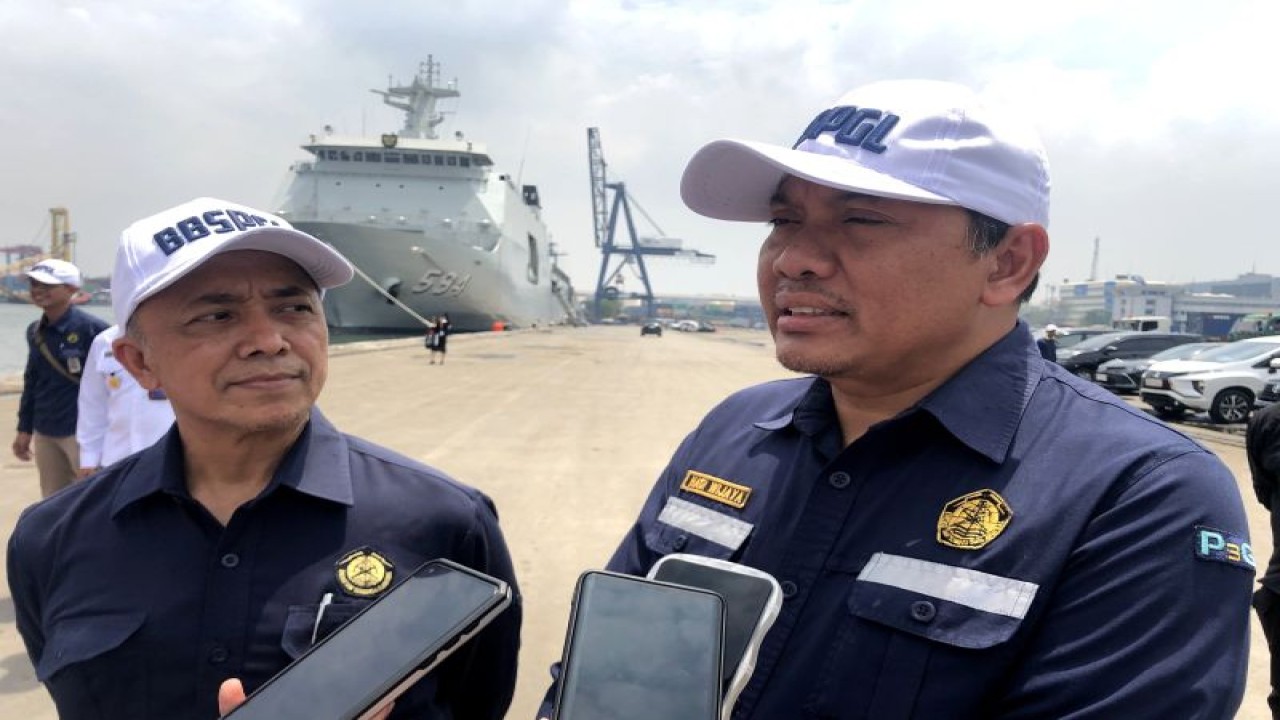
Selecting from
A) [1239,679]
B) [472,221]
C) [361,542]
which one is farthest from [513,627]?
[472,221]

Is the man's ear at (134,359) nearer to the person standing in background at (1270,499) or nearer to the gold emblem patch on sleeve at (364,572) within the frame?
the gold emblem patch on sleeve at (364,572)

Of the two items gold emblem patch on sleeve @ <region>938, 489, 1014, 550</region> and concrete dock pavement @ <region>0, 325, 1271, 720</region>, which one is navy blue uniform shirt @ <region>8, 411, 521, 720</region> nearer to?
gold emblem patch on sleeve @ <region>938, 489, 1014, 550</region>

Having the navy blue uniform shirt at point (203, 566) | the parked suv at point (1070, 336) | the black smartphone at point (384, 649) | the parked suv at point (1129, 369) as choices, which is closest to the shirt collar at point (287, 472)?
the navy blue uniform shirt at point (203, 566)

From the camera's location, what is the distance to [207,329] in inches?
66.8

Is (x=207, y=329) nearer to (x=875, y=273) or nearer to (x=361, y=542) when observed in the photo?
(x=361, y=542)

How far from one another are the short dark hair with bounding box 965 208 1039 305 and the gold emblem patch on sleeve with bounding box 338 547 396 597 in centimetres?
128

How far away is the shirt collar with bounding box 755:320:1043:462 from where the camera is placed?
1.31 metres

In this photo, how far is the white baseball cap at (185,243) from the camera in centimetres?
162

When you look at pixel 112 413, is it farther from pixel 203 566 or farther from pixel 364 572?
pixel 364 572

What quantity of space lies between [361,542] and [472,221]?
3327 cm

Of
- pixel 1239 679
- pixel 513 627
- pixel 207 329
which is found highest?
pixel 207 329

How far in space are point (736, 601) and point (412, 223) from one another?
33.4 meters

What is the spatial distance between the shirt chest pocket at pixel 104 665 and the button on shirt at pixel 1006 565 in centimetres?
113

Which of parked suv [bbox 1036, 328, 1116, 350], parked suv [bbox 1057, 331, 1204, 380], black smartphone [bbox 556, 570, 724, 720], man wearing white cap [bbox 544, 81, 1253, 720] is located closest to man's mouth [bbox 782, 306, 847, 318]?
man wearing white cap [bbox 544, 81, 1253, 720]
